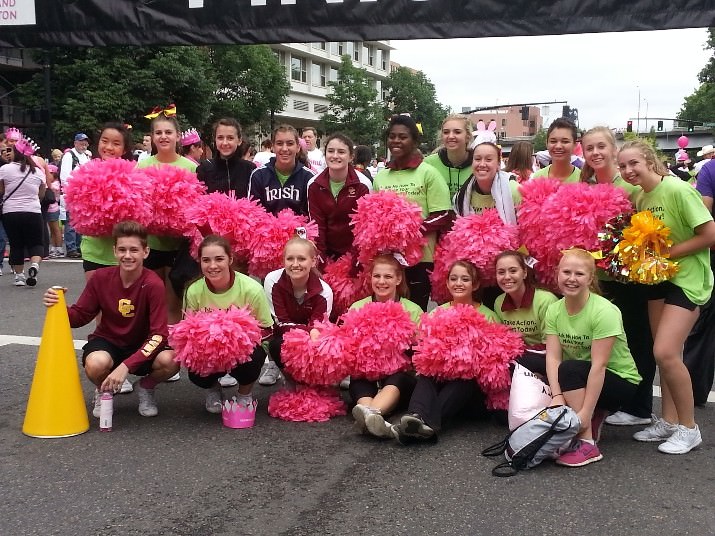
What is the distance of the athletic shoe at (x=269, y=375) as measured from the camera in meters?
5.31

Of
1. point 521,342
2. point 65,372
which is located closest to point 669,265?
point 521,342

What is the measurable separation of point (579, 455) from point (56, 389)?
291cm

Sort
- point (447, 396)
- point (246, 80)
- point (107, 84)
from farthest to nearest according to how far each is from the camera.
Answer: point (246, 80)
point (107, 84)
point (447, 396)

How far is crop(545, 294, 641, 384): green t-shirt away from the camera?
3.81 m

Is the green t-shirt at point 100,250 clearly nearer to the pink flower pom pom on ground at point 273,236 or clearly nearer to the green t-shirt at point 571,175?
the pink flower pom pom on ground at point 273,236

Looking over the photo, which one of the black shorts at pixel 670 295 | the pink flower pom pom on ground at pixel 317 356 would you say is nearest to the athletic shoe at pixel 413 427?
the pink flower pom pom on ground at pixel 317 356

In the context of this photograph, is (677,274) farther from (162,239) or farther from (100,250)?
(100,250)

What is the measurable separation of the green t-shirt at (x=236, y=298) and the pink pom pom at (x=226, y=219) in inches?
13.6

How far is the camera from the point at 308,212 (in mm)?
5078

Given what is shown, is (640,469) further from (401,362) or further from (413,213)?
(413,213)

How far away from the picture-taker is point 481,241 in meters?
4.35

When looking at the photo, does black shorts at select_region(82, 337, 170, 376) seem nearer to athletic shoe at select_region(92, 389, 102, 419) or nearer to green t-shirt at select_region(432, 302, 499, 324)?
athletic shoe at select_region(92, 389, 102, 419)

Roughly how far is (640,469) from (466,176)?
7.39 feet

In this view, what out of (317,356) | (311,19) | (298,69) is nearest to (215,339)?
(317,356)
